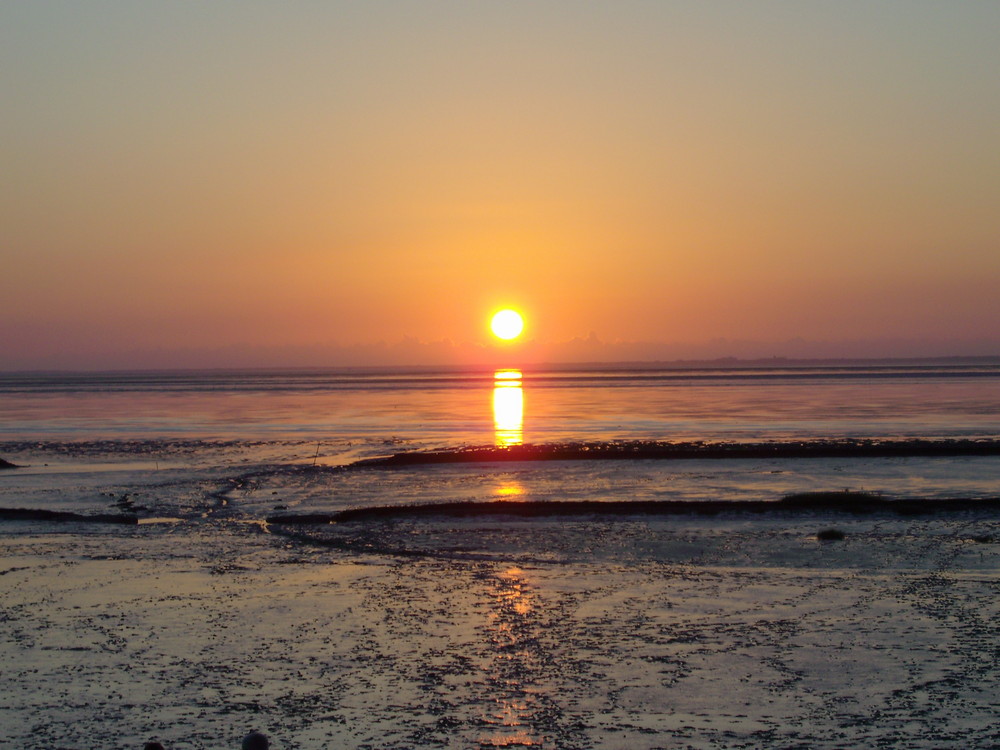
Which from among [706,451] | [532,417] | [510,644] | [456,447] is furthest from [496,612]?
[532,417]

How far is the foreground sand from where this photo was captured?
8570 millimetres

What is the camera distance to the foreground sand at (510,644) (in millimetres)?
8570

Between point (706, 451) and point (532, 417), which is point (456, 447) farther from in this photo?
point (532, 417)

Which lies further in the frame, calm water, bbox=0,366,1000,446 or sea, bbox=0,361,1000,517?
calm water, bbox=0,366,1000,446

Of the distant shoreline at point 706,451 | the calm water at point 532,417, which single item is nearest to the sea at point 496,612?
the distant shoreline at point 706,451

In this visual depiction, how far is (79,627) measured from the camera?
12.0 m

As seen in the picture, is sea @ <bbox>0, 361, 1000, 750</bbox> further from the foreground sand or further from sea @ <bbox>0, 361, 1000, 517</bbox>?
sea @ <bbox>0, 361, 1000, 517</bbox>

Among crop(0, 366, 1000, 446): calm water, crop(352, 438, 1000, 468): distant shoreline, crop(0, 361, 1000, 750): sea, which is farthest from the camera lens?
crop(0, 366, 1000, 446): calm water

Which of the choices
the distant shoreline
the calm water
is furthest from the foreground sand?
the calm water

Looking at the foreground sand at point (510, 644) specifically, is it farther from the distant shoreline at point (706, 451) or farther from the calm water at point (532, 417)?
the calm water at point (532, 417)

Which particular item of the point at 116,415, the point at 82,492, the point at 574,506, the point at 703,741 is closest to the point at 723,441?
the point at 574,506

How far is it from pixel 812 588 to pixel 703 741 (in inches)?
243

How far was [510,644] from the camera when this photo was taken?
36.0 feet

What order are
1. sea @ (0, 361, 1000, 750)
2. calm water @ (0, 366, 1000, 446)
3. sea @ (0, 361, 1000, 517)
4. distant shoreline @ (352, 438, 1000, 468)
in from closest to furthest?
sea @ (0, 361, 1000, 750)
sea @ (0, 361, 1000, 517)
distant shoreline @ (352, 438, 1000, 468)
calm water @ (0, 366, 1000, 446)
